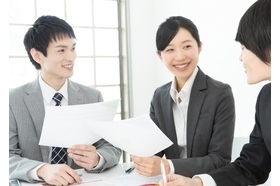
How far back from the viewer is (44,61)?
1.72 meters

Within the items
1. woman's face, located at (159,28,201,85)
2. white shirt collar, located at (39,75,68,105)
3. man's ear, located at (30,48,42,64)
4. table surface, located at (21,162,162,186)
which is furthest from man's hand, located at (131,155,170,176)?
man's ear, located at (30,48,42,64)

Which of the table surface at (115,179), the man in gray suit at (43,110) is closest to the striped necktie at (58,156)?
the man in gray suit at (43,110)

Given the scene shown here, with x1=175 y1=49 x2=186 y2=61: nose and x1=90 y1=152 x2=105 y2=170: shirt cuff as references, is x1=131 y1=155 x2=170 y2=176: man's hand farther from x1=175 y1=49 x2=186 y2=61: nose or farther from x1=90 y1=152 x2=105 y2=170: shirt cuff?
x1=175 y1=49 x2=186 y2=61: nose

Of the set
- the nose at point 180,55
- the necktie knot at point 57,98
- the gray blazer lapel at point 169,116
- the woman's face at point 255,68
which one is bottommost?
the gray blazer lapel at point 169,116

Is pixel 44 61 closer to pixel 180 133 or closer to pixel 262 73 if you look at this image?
pixel 180 133

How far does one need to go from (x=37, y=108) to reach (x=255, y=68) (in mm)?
1052

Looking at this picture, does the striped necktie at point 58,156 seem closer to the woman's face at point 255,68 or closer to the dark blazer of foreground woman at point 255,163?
the dark blazer of foreground woman at point 255,163

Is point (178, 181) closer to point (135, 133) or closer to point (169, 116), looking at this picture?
point (135, 133)

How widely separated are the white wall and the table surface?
1.34m

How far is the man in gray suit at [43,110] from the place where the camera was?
1283mm

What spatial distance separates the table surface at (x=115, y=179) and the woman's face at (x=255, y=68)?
1.73 feet

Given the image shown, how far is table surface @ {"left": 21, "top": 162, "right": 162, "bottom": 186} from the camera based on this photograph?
3.99 ft

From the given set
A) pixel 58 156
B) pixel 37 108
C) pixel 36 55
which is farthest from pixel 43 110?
pixel 36 55

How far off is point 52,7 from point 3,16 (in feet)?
10.5
